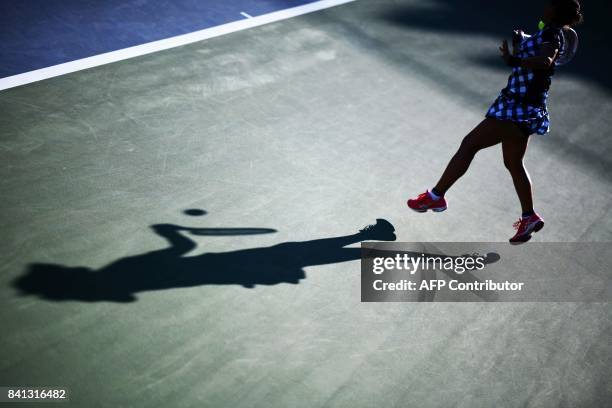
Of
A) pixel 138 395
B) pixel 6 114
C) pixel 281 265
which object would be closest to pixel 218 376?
pixel 138 395

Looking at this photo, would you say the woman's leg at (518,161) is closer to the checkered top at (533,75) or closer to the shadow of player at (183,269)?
the checkered top at (533,75)

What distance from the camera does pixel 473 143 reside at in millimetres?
5133

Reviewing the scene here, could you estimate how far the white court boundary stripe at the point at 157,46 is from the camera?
6.71 metres

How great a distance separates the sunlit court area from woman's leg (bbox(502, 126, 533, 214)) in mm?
23

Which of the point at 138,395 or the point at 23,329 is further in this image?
the point at 23,329

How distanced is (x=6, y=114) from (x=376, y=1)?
5.23 metres

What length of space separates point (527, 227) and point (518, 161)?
558 mm

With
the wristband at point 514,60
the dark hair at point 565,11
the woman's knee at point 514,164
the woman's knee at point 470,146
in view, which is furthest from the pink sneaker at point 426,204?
the dark hair at point 565,11

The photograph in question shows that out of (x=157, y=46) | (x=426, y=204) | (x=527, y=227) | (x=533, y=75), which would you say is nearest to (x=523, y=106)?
(x=533, y=75)

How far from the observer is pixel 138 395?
380 cm

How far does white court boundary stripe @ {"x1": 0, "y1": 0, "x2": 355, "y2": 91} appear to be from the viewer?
22.0 ft

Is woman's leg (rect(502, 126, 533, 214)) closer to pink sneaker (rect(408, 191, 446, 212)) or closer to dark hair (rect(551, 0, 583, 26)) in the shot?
pink sneaker (rect(408, 191, 446, 212))

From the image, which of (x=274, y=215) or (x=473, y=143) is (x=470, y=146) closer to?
(x=473, y=143)

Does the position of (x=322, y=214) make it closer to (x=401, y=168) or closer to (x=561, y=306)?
(x=401, y=168)
